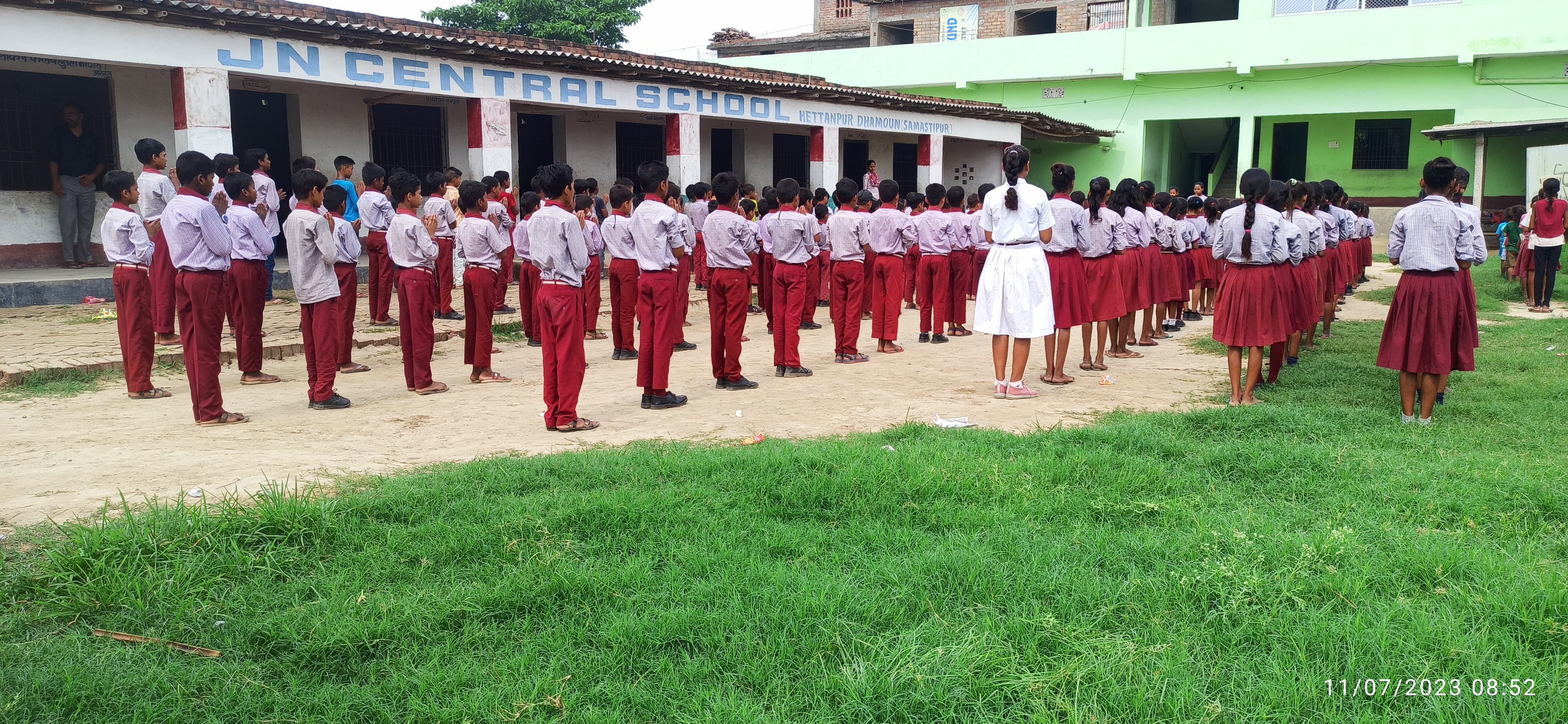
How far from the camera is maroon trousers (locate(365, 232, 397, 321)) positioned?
32.5 ft

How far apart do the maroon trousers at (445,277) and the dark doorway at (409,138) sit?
3.98 metres

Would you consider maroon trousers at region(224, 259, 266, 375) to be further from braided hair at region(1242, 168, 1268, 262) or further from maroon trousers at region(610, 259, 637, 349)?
braided hair at region(1242, 168, 1268, 262)

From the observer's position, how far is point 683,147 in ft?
52.9

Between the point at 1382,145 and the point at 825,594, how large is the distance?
27.6 m

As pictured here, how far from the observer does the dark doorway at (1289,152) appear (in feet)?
88.7

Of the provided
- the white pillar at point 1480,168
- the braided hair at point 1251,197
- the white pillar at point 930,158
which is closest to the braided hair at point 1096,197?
the braided hair at point 1251,197

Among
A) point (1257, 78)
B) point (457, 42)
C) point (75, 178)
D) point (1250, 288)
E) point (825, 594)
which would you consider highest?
point (1257, 78)

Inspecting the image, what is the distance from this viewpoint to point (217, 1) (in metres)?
10.4

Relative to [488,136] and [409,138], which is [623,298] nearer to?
[488,136]

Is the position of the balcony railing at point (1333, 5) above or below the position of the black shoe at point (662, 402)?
above

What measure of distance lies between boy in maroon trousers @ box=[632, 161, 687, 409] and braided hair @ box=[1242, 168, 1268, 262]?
12.4 ft

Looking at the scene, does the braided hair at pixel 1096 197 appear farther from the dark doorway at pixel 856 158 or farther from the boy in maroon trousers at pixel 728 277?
the dark doorway at pixel 856 158

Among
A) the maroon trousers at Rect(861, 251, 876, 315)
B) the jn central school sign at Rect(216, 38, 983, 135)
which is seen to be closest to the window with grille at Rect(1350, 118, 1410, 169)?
the jn central school sign at Rect(216, 38, 983, 135)

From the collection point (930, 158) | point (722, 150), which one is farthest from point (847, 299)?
point (930, 158)
